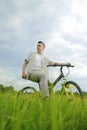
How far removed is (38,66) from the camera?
9336 millimetres

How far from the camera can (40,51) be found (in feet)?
32.0

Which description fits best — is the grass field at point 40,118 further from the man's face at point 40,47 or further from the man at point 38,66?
the man's face at point 40,47

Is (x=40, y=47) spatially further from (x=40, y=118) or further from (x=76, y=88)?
(x=40, y=118)

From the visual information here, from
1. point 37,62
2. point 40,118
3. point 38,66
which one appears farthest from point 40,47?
point 40,118

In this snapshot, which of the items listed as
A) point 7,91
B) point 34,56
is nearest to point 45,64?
point 34,56

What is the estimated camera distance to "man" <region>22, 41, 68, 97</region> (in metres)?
8.71

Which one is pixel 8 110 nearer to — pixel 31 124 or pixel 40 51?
pixel 31 124

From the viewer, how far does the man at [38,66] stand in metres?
8.71

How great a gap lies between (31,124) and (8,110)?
84 cm

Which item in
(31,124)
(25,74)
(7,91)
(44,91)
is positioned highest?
(25,74)

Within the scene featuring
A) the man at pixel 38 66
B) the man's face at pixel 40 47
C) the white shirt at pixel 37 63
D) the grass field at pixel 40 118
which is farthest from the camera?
the man's face at pixel 40 47

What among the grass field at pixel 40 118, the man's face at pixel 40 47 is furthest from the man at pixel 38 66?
the grass field at pixel 40 118

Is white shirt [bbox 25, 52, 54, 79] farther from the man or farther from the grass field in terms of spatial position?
the grass field

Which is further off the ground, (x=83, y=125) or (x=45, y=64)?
(x=45, y=64)
